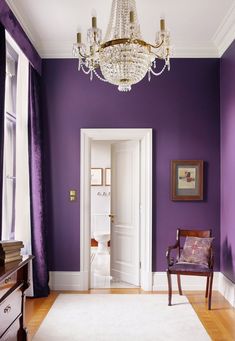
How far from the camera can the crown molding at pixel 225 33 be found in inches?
168

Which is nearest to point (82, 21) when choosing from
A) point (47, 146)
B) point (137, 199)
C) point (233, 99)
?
point (47, 146)

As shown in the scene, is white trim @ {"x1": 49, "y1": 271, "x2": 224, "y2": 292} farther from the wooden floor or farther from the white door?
the white door

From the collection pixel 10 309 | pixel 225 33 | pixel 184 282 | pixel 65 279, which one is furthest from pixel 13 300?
pixel 225 33

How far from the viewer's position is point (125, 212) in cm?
573

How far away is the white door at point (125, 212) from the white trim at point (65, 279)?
2.69 feet

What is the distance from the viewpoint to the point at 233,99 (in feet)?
15.1

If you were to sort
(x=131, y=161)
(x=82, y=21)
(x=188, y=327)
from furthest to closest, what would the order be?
(x=131, y=161) → (x=82, y=21) → (x=188, y=327)

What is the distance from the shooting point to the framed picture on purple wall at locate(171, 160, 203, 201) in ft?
17.1

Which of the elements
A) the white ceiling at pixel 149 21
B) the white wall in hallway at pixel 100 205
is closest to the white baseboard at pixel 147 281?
the white ceiling at pixel 149 21

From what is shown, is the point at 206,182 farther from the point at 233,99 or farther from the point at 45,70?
the point at 45,70

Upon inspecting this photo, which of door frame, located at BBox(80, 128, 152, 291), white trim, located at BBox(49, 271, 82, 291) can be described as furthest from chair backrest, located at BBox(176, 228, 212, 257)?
white trim, located at BBox(49, 271, 82, 291)

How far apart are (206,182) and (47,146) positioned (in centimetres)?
232

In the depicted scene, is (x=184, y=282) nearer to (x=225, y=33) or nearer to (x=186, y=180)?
(x=186, y=180)

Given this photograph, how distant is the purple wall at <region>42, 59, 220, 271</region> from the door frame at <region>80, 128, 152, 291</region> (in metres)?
0.08
